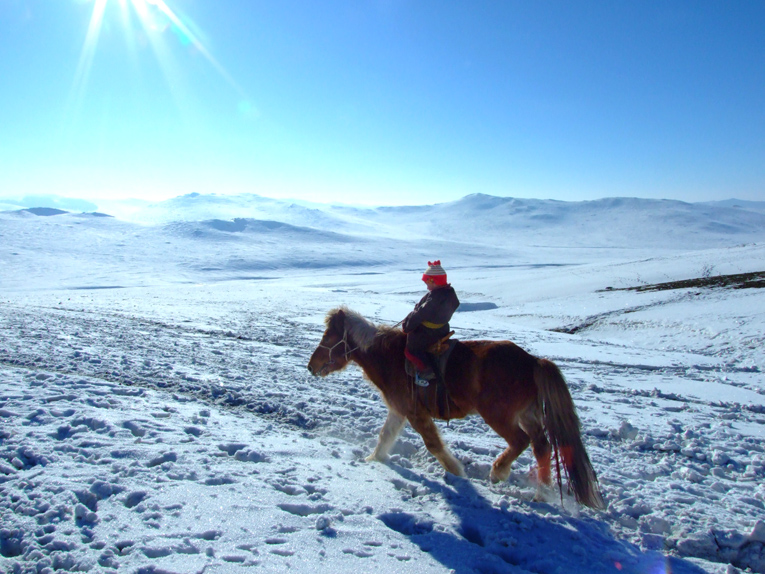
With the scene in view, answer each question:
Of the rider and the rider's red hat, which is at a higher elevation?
the rider's red hat

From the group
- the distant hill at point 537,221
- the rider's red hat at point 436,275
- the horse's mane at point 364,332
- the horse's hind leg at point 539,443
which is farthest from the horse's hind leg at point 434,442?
the distant hill at point 537,221

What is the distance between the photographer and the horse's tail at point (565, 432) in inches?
154

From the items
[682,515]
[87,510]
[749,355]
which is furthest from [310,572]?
[749,355]

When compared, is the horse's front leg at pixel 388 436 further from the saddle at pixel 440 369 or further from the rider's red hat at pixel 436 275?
the rider's red hat at pixel 436 275

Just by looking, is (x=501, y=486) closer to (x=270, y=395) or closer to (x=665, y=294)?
(x=270, y=395)

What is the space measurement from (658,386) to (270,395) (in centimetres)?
693

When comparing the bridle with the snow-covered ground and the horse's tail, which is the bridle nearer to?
the snow-covered ground

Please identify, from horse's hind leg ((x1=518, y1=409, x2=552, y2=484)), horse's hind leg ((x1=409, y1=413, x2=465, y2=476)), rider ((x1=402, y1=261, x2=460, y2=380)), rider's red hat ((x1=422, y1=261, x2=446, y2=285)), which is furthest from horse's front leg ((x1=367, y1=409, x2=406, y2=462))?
rider's red hat ((x1=422, y1=261, x2=446, y2=285))

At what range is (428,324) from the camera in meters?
4.68

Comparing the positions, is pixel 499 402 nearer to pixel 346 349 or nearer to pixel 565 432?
pixel 565 432

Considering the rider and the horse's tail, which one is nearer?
the horse's tail

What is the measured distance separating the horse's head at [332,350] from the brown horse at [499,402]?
34cm

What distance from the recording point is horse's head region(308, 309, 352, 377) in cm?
547

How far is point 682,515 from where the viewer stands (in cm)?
377
